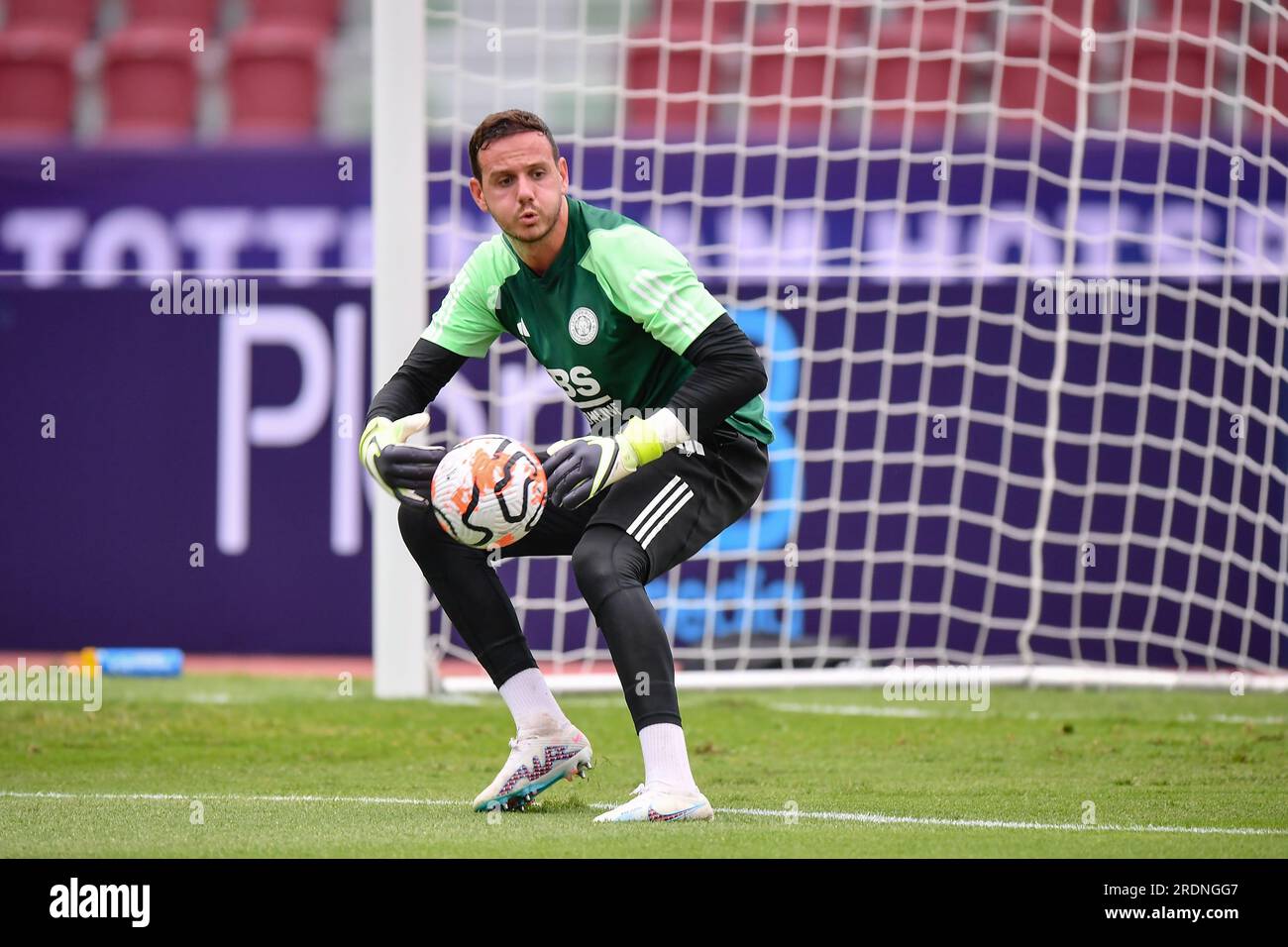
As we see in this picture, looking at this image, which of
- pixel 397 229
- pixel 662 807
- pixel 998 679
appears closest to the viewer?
pixel 662 807

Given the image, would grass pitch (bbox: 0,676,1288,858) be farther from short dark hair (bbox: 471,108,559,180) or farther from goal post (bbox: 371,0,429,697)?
short dark hair (bbox: 471,108,559,180)

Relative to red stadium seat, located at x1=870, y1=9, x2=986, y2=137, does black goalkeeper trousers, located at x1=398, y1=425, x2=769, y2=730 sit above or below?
below

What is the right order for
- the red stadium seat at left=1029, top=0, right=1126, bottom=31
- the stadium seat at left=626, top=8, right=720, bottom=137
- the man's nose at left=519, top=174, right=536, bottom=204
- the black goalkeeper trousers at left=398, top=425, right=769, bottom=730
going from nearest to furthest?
the black goalkeeper trousers at left=398, top=425, right=769, bottom=730 → the man's nose at left=519, top=174, right=536, bottom=204 → the red stadium seat at left=1029, top=0, right=1126, bottom=31 → the stadium seat at left=626, top=8, right=720, bottom=137

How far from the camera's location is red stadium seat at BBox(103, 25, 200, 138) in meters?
13.1

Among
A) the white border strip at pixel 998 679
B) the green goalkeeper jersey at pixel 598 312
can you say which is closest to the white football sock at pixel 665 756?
the green goalkeeper jersey at pixel 598 312

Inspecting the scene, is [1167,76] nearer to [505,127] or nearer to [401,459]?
[505,127]

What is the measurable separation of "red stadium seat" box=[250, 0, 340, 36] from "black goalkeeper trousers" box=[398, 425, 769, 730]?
372 inches

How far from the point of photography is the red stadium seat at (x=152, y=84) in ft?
43.1

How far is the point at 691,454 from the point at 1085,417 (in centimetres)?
493

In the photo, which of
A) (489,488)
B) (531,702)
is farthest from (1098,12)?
(489,488)

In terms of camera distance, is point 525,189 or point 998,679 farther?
point 998,679

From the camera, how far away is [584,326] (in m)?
4.76

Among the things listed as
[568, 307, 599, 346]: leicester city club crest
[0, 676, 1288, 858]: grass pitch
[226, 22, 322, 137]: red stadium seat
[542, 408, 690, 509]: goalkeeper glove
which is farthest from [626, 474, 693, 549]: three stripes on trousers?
[226, 22, 322, 137]: red stadium seat

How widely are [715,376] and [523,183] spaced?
2.19ft
